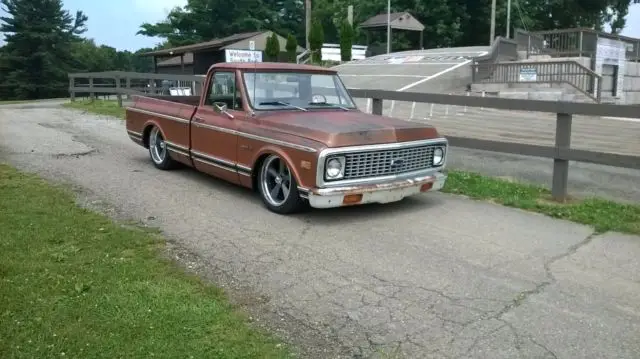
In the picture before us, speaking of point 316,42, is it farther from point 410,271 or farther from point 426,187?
point 410,271

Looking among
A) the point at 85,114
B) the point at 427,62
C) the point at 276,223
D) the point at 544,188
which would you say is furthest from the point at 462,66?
the point at 276,223

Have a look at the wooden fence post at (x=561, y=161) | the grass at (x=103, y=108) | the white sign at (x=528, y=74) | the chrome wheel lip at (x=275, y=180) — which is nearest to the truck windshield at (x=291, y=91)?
the chrome wheel lip at (x=275, y=180)

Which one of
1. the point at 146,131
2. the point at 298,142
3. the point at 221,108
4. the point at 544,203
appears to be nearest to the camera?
the point at 298,142

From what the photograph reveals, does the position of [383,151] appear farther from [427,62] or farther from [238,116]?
[427,62]

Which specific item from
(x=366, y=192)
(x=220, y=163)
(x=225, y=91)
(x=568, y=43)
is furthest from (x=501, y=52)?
(x=366, y=192)

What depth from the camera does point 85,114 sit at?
62.1ft

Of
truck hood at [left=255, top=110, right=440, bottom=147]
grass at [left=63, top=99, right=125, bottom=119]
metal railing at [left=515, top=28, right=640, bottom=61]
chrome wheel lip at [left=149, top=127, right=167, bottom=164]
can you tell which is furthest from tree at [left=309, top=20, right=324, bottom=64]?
truck hood at [left=255, top=110, right=440, bottom=147]

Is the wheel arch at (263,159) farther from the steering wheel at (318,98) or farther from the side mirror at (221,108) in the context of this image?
the steering wheel at (318,98)

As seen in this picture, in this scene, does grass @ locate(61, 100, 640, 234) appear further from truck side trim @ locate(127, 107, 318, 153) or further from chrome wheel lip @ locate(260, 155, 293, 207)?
truck side trim @ locate(127, 107, 318, 153)

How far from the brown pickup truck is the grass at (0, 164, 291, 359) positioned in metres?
1.58

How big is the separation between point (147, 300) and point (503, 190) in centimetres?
496

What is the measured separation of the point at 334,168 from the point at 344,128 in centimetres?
50

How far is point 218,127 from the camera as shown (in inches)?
298

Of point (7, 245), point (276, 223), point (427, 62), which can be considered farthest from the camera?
point (427, 62)
